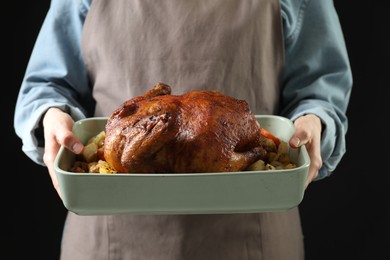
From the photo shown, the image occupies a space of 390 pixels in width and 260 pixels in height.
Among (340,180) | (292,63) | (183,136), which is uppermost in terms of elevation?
(183,136)

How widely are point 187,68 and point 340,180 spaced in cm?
81

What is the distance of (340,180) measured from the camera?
1.90 meters

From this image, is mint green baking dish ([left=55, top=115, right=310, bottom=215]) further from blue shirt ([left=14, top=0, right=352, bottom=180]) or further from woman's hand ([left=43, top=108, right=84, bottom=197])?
blue shirt ([left=14, top=0, right=352, bottom=180])

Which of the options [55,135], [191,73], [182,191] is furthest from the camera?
[191,73]

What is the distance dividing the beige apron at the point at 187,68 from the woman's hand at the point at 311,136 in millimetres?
153

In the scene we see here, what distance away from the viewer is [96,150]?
3.24 ft

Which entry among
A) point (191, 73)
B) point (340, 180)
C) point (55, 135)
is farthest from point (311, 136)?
point (340, 180)

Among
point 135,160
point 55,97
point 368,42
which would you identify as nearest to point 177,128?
point 135,160

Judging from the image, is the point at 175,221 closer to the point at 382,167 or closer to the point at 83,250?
the point at 83,250

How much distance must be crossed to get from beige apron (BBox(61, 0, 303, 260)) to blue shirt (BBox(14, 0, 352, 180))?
0.06m

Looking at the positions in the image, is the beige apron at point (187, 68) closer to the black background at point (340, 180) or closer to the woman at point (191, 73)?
the woman at point (191, 73)

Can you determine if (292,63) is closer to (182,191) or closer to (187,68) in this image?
(187,68)

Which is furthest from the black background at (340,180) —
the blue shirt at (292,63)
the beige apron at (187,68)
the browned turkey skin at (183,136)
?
the browned turkey skin at (183,136)

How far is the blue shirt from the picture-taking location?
1323 millimetres
